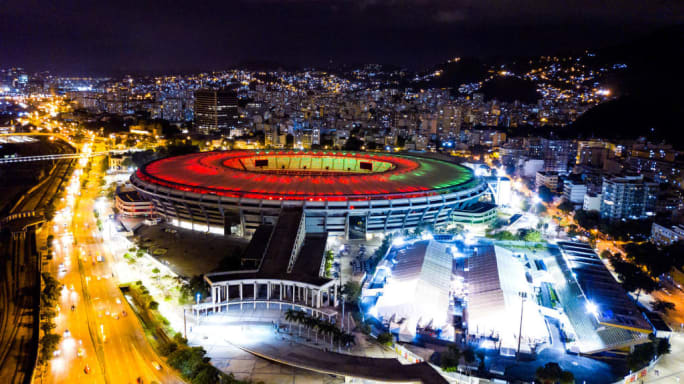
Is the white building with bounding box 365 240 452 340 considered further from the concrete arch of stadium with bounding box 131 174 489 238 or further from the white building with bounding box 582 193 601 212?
the white building with bounding box 582 193 601 212

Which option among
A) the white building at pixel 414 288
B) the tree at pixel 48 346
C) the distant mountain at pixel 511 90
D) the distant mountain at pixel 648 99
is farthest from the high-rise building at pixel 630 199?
the distant mountain at pixel 511 90

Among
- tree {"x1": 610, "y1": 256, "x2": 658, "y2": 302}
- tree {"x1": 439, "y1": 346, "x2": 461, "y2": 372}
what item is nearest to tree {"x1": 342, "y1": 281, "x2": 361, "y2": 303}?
tree {"x1": 439, "y1": 346, "x2": 461, "y2": 372}

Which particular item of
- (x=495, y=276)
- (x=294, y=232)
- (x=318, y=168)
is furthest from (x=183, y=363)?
(x=318, y=168)

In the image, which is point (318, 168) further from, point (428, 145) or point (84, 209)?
point (428, 145)

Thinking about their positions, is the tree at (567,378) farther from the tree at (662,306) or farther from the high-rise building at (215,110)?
the high-rise building at (215,110)

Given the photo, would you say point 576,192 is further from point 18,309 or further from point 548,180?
point 18,309

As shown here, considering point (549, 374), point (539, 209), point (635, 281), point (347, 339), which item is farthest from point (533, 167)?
point (347, 339)
